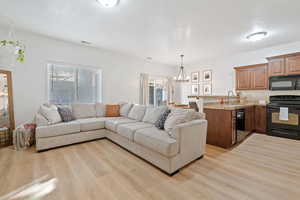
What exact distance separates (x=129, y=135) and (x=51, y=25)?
114 inches

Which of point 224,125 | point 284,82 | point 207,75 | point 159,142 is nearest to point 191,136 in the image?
point 159,142

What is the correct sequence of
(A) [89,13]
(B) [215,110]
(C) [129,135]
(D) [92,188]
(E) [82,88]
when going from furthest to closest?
1. (E) [82,88]
2. (B) [215,110]
3. (C) [129,135]
4. (A) [89,13]
5. (D) [92,188]

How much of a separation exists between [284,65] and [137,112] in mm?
4244

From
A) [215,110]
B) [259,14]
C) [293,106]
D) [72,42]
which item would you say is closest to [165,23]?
[259,14]

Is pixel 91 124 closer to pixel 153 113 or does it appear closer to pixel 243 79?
pixel 153 113

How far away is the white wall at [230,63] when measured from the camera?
403 centimetres

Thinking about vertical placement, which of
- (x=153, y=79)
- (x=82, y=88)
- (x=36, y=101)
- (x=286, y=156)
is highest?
(x=153, y=79)

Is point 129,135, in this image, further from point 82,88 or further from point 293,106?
point 293,106

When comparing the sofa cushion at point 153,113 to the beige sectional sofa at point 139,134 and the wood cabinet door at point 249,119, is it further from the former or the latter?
the wood cabinet door at point 249,119

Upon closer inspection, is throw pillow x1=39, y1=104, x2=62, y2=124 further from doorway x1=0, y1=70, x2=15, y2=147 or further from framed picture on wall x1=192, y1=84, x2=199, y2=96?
framed picture on wall x1=192, y1=84, x2=199, y2=96

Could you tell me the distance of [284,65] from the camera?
3695 mm

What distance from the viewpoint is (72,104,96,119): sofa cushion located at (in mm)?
3729

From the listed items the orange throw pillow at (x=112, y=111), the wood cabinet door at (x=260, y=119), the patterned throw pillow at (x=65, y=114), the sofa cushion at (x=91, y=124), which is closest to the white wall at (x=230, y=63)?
the wood cabinet door at (x=260, y=119)

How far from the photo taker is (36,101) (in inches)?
136
